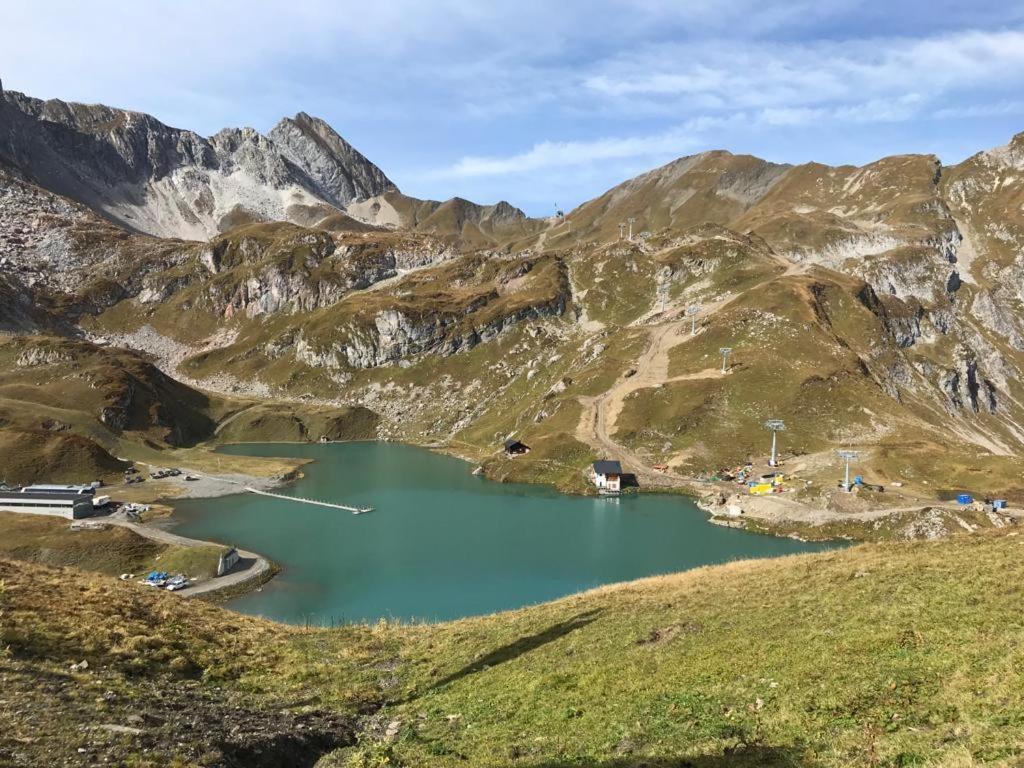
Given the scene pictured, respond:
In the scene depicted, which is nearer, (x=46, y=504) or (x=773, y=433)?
(x=46, y=504)

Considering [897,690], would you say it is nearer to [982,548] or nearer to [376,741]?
[376,741]

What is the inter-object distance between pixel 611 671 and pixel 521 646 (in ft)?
24.5

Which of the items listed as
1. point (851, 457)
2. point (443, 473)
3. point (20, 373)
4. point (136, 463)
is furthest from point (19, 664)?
point (20, 373)

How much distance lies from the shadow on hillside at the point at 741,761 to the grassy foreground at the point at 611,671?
6 cm

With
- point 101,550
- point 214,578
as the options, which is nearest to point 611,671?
point 214,578

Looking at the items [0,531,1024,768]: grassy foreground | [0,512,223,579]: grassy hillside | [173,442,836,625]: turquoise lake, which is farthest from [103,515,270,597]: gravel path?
[0,531,1024,768]: grassy foreground

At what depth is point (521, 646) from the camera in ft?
93.8

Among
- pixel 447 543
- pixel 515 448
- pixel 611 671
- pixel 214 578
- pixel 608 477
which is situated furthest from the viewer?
pixel 515 448

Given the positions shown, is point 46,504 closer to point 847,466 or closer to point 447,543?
point 447,543

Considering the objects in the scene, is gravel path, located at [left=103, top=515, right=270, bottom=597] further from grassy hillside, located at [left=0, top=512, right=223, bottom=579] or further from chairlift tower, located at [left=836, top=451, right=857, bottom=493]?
chairlift tower, located at [left=836, top=451, right=857, bottom=493]

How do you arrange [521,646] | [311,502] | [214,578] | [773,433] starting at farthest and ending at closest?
1. [773,433]
2. [311,502]
3. [214,578]
4. [521,646]

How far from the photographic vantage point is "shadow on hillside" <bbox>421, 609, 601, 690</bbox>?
26.3 m

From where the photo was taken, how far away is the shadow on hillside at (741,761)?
42.8 feet

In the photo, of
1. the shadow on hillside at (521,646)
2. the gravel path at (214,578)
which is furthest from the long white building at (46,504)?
the shadow on hillside at (521,646)
